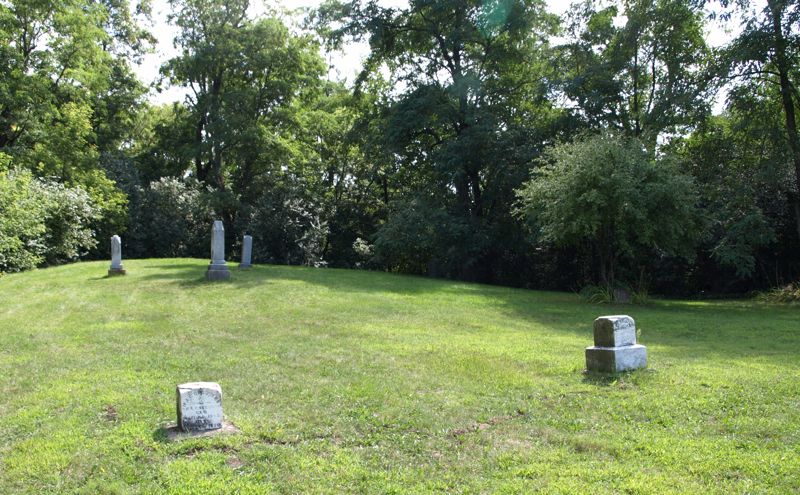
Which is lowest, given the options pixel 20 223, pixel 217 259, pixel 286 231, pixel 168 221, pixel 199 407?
pixel 199 407

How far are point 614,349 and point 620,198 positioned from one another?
10151 millimetres

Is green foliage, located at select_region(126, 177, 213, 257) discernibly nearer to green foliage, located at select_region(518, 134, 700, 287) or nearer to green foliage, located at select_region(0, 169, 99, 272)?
green foliage, located at select_region(0, 169, 99, 272)

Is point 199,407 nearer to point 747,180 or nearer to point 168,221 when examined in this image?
point 747,180

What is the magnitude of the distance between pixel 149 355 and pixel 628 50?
929 inches

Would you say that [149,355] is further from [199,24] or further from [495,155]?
[199,24]

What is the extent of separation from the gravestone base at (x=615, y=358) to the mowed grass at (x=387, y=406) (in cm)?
24

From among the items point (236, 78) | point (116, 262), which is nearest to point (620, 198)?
point (116, 262)

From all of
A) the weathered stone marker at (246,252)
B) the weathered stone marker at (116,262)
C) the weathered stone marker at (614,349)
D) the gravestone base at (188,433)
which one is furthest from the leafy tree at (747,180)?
the weathered stone marker at (116,262)

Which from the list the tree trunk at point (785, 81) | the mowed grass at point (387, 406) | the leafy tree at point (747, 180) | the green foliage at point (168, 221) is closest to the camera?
the mowed grass at point (387, 406)

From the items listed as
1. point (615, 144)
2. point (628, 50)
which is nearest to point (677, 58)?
point (628, 50)

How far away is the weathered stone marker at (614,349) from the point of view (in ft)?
26.7

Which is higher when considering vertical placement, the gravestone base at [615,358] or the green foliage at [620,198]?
the green foliage at [620,198]

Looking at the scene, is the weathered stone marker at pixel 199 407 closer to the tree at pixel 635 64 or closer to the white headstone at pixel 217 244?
the white headstone at pixel 217 244

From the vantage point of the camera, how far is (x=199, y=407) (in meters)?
5.86
